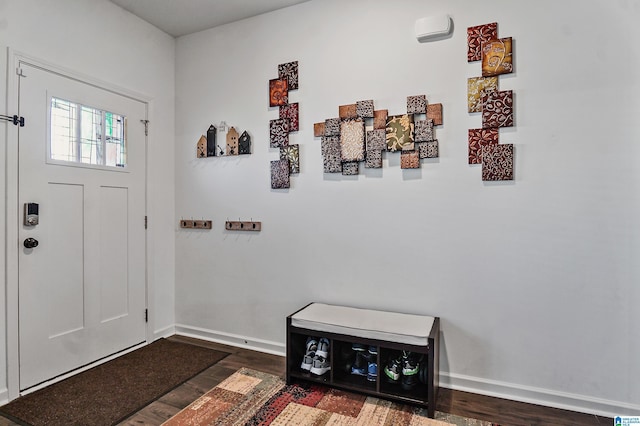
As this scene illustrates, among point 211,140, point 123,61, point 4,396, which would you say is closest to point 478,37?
point 211,140

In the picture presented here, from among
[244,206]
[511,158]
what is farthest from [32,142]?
[511,158]

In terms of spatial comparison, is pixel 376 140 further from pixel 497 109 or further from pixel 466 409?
pixel 466 409

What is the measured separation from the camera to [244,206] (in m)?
3.09

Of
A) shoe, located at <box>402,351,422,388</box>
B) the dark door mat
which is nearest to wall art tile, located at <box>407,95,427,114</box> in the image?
shoe, located at <box>402,351,422,388</box>

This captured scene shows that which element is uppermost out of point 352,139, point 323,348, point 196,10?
point 196,10

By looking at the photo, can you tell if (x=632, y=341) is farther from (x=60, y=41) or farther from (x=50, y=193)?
(x=60, y=41)

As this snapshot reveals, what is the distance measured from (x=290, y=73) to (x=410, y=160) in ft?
4.02

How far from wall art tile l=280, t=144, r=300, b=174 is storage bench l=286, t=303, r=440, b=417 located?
3.62 ft

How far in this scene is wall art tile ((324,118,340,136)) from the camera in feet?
8.84

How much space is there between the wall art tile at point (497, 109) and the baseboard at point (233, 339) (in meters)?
2.27

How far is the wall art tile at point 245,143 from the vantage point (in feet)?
10.0

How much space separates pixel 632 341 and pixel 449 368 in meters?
1.03

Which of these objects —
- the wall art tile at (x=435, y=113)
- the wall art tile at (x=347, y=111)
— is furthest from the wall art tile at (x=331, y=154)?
the wall art tile at (x=435, y=113)

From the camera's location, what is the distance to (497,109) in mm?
2248
